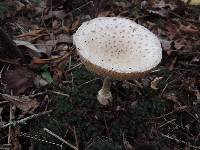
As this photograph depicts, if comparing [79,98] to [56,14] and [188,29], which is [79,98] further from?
[188,29]

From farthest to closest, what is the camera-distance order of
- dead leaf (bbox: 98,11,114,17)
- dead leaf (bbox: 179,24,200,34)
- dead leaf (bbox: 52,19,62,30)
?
dead leaf (bbox: 98,11,114,17), dead leaf (bbox: 179,24,200,34), dead leaf (bbox: 52,19,62,30)

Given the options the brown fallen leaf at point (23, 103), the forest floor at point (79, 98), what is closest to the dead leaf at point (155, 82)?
the forest floor at point (79, 98)

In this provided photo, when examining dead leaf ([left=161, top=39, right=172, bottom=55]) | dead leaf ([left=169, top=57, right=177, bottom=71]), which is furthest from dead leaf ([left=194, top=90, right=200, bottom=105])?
Answer: dead leaf ([left=161, top=39, right=172, bottom=55])

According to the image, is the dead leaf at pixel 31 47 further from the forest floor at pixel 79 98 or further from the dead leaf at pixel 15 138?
the dead leaf at pixel 15 138

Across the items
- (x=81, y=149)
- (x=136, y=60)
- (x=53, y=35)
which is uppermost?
(x=136, y=60)

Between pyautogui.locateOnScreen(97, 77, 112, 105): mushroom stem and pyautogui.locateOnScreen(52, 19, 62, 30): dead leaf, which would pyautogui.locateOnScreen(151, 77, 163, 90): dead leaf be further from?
pyautogui.locateOnScreen(52, 19, 62, 30): dead leaf

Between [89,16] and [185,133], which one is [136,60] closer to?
[185,133]

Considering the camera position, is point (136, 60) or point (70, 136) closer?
point (136, 60)

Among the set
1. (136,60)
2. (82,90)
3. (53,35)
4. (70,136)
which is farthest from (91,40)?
(53,35)

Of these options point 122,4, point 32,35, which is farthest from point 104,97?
point 122,4
